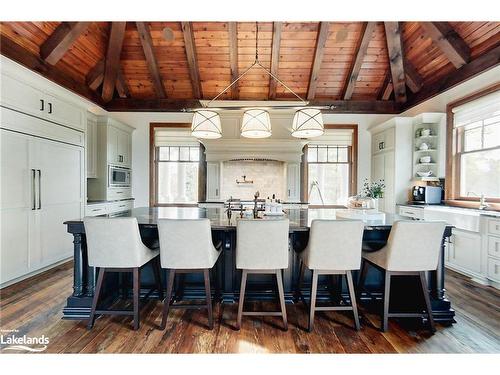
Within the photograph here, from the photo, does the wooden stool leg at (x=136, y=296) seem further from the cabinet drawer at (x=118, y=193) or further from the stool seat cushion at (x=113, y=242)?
the cabinet drawer at (x=118, y=193)

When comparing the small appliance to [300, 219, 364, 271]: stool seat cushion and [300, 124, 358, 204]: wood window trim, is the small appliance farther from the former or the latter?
[300, 219, 364, 271]: stool seat cushion

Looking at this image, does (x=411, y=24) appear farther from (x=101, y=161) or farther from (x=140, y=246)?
(x=101, y=161)

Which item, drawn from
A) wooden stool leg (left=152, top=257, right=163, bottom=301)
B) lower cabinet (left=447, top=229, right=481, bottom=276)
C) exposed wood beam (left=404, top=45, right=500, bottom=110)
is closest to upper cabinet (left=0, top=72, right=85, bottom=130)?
wooden stool leg (left=152, top=257, right=163, bottom=301)

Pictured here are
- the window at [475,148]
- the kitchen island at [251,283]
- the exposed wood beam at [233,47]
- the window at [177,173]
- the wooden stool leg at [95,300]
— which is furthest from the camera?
the window at [177,173]

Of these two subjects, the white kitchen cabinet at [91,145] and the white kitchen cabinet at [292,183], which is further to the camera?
the white kitchen cabinet at [292,183]

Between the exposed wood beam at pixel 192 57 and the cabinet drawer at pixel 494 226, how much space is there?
5.23m

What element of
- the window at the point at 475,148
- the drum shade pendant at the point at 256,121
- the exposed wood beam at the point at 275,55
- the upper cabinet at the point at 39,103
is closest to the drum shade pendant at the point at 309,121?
the drum shade pendant at the point at 256,121

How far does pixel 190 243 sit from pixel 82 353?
3.51 feet

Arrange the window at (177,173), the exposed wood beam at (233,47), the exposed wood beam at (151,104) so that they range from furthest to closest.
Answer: the window at (177,173) → the exposed wood beam at (151,104) → the exposed wood beam at (233,47)

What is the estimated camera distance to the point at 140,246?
220cm

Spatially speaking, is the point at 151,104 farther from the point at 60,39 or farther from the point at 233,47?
the point at 233,47

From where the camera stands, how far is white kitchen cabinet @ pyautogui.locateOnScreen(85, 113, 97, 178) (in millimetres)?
4625

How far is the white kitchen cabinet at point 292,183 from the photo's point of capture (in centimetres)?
550
